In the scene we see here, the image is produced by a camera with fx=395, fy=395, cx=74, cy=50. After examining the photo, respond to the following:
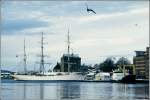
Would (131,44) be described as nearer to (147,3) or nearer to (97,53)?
(97,53)

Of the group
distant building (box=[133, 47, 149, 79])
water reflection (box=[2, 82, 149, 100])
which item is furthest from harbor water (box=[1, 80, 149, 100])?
distant building (box=[133, 47, 149, 79])

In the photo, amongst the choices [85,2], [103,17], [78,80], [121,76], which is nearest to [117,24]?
[103,17]

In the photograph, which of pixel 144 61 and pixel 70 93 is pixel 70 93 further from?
pixel 144 61

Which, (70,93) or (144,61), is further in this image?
(70,93)

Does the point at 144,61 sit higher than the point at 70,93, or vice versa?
the point at 144,61

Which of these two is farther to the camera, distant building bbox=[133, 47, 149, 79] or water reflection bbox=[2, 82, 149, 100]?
water reflection bbox=[2, 82, 149, 100]

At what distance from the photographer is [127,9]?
2793 mm

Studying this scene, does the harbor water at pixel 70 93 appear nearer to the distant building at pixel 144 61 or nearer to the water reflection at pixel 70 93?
the water reflection at pixel 70 93

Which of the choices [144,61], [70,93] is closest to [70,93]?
[70,93]

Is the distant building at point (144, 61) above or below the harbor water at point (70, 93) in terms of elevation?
above

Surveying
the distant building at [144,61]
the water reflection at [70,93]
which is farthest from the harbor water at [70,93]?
the distant building at [144,61]

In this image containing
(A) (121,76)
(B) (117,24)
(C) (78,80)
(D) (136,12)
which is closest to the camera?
(D) (136,12)

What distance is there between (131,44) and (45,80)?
11.6 meters

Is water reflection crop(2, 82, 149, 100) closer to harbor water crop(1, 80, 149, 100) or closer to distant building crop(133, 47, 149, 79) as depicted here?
harbor water crop(1, 80, 149, 100)
